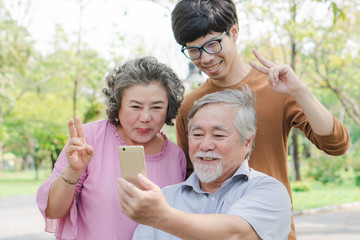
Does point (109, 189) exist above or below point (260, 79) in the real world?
below

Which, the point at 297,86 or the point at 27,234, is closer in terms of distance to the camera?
the point at 297,86

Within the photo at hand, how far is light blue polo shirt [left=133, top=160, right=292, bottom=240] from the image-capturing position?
210cm

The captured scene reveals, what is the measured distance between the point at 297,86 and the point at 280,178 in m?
0.71

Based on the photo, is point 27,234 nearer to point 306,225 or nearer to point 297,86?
point 306,225

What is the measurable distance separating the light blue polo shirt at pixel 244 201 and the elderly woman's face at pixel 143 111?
0.38 metres

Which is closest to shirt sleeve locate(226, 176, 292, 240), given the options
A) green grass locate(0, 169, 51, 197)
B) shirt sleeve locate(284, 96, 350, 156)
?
shirt sleeve locate(284, 96, 350, 156)

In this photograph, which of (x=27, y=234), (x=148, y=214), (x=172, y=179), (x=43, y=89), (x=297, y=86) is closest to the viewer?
(x=148, y=214)

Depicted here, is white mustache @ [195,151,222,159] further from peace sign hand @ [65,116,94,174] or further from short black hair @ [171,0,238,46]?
short black hair @ [171,0,238,46]

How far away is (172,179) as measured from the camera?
2.77m

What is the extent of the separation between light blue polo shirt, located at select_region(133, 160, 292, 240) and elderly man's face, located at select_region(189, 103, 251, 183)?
76 mm

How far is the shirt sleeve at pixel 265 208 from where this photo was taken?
2076mm

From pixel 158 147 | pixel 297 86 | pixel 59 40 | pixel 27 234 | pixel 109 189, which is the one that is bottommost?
pixel 27 234

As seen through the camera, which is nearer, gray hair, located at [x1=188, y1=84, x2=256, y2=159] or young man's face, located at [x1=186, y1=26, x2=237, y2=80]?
gray hair, located at [x1=188, y1=84, x2=256, y2=159]

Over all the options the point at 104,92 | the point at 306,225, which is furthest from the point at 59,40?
the point at 104,92
